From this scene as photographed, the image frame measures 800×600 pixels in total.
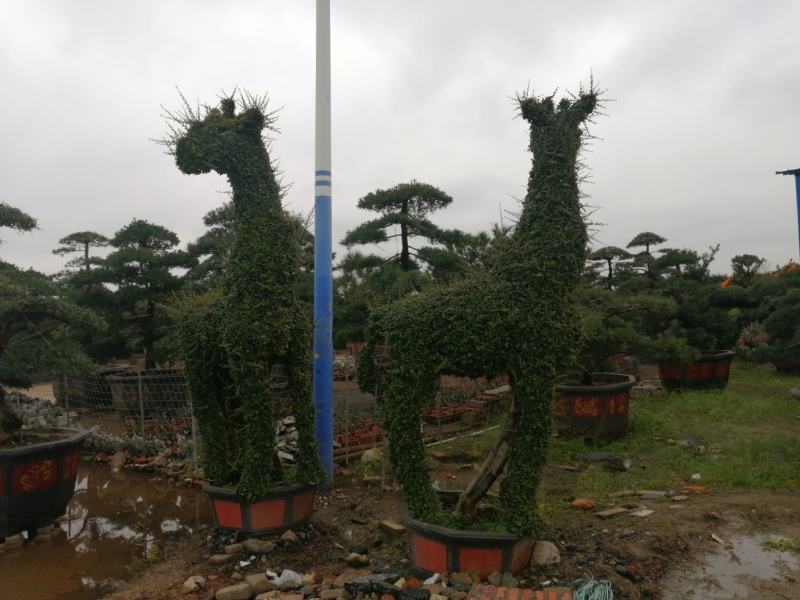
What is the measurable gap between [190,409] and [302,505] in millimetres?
3675

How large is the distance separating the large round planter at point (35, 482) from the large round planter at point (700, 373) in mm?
9840

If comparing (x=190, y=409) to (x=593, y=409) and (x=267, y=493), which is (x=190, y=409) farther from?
(x=593, y=409)

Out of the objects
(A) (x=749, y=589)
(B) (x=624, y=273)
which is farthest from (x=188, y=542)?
(B) (x=624, y=273)

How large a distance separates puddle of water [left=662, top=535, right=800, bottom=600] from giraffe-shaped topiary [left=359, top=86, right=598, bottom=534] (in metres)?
1.06

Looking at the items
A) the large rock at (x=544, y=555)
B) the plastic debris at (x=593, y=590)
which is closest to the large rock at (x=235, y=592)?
the large rock at (x=544, y=555)

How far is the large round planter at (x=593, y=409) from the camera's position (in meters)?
7.47

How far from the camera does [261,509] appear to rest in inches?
183

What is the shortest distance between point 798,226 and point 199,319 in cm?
571

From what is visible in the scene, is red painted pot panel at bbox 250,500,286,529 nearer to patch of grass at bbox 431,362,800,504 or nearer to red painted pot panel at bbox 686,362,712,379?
patch of grass at bbox 431,362,800,504

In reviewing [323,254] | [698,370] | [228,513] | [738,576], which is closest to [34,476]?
[228,513]

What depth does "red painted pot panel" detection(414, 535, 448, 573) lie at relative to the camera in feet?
12.0

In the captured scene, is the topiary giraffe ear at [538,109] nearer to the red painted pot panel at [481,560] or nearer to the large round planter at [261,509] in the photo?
the red painted pot panel at [481,560]

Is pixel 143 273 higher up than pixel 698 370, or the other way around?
pixel 143 273

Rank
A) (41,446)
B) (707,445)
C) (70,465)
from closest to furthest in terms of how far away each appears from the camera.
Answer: (41,446), (70,465), (707,445)
